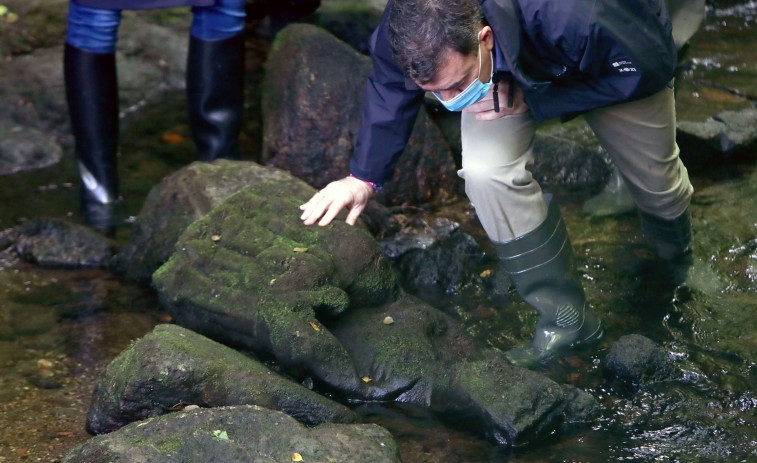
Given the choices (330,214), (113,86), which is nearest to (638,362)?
(330,214)

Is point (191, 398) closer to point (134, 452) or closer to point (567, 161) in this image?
point (134, 452)

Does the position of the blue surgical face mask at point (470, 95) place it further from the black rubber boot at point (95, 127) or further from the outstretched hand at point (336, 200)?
the black rubber boot at point (95, 127)

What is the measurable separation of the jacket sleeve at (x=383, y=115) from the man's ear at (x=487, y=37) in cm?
37

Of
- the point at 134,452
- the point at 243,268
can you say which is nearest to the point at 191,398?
the point at 134,452

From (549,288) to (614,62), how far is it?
882 mm

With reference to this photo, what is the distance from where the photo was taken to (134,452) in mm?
2490

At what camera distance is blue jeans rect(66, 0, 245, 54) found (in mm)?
4074

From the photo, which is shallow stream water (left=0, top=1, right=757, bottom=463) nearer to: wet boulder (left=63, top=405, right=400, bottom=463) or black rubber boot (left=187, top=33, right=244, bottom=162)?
wet boulder (left=63, top=405, right=400, bottom=463)

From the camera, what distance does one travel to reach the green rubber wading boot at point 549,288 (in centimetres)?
319

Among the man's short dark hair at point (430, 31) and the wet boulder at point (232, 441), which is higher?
the man's short dark hair at point (430, 31)

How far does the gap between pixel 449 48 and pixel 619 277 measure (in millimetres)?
1783

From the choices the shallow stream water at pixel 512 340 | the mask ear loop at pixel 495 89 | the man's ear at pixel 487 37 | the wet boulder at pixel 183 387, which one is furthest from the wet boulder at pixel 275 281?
the man's ear at pixel 487 37

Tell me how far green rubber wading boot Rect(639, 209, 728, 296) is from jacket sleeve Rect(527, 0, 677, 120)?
2.72 feet

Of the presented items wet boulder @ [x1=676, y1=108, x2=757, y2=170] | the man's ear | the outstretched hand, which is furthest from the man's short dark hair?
wet boulder @ [x1=676, y1=108, x2=757, y2=170]
